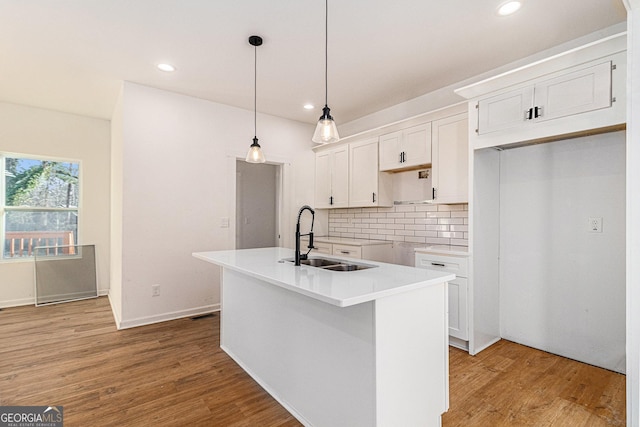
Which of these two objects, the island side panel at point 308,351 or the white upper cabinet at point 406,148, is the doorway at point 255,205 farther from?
the island side panel at point 308,351

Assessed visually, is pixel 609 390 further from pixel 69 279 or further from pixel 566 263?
pixel 69 279

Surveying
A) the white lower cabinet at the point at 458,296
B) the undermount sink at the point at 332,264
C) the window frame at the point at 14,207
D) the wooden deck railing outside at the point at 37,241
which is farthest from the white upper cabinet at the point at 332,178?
the wooden deck railing outside at the point at 37,241

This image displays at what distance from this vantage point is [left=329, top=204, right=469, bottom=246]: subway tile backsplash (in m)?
3.44

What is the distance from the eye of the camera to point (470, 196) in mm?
2793

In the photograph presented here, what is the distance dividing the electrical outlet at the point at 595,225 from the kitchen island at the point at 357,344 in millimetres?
1621

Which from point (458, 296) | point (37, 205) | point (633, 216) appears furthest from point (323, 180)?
point (37, 205)

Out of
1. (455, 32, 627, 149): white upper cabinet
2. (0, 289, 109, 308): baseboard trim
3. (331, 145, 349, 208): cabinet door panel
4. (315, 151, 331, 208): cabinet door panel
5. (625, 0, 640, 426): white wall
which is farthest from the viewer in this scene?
(315, 151, 331, 208): cabinet door panel

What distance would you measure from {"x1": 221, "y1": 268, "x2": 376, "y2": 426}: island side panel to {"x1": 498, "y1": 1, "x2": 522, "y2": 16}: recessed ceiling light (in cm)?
224

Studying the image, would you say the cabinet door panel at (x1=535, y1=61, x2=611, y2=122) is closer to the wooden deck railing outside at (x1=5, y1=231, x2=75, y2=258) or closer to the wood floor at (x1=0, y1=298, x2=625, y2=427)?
the wood floor at (x1=0, y1=298, x2=625, y2=427)

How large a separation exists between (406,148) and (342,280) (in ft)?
8.07

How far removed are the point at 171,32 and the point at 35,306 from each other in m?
4.12

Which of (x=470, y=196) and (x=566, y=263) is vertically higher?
(x=470, y=196)

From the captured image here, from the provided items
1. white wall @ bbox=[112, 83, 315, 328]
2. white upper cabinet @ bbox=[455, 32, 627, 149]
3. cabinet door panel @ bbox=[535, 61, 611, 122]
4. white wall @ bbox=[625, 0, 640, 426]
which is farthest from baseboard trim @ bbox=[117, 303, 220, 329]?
cabinet door panel @ bbox=[535, 61, 611, 122]

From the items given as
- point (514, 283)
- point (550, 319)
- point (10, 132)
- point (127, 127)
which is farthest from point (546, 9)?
point (10, 132)
